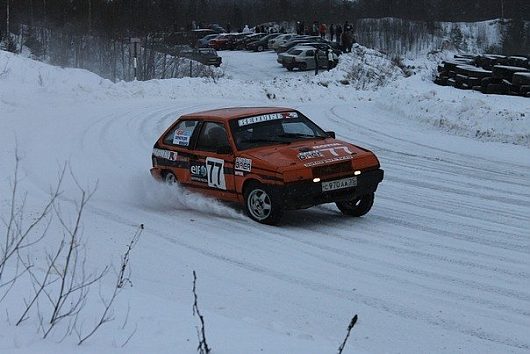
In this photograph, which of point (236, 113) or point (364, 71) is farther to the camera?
point (364, 71)

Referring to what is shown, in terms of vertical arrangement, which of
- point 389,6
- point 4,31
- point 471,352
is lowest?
point 471,352

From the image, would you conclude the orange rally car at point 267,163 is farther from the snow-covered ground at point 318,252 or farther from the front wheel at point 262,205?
the snow-covered ground at point 318,252

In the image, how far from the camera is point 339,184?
9.49m

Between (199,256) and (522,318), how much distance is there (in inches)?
134

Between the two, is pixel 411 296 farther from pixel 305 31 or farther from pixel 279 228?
pixel 305 31

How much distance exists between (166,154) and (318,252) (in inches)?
142

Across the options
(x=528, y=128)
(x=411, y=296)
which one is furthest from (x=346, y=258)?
(x=528, y=128)

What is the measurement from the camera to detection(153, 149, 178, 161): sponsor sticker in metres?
10.9

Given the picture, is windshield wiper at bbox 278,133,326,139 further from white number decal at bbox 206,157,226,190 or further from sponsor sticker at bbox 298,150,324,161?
white number decal at bbox 206,157,226,190

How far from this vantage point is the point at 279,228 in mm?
9500

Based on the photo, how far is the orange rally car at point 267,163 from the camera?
30.6ft

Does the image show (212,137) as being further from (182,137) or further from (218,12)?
(218,12)

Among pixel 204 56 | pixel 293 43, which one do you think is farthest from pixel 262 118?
pixel 293 43

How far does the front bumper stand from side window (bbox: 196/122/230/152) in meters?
1.34
